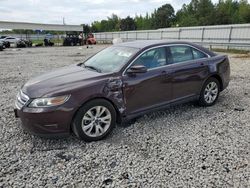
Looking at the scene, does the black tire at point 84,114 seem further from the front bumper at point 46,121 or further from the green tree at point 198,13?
the green tree at point 198,13

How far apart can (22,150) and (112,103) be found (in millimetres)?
1499

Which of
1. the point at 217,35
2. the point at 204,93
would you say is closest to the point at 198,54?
the point at 204,93

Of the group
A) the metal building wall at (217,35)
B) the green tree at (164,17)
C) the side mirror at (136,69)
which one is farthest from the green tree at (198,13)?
the side mirror at (136,69)

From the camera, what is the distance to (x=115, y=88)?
3562 millimetres

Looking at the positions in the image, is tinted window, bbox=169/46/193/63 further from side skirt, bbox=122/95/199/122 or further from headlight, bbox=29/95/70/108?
headlight, bbox=29/95/70/108

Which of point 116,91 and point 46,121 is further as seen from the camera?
point 116,91

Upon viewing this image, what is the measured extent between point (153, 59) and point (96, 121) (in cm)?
154

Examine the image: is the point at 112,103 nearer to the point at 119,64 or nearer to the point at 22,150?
the point at 119,64

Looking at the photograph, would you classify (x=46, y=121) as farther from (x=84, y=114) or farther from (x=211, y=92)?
(x=211, y=92)

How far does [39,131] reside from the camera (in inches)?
127

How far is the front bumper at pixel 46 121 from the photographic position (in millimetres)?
3152

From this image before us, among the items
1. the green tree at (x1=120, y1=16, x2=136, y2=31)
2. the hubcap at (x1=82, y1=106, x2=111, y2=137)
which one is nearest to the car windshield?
the hubcap at (x1=82, y1=106, x2=111, y2=137)

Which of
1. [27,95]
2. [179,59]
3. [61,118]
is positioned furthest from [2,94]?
[179,59]

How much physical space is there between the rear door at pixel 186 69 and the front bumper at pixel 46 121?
6.95ft
